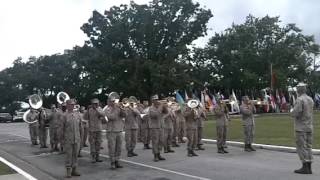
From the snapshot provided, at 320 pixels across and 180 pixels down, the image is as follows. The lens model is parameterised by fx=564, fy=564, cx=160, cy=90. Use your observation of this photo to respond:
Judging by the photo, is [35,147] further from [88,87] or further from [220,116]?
[88,87]

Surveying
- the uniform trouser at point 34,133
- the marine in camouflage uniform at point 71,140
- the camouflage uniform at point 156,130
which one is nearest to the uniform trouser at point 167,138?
the camouflage uniform at point 156,130

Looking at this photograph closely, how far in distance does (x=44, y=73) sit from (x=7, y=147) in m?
63.0

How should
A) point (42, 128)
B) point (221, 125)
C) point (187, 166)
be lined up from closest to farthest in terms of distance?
point (187, 166) → point (221, 125) → point (42, 128)

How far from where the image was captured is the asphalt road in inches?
519

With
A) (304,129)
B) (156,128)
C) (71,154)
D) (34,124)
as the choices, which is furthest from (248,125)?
(34,124)

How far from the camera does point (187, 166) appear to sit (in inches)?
597

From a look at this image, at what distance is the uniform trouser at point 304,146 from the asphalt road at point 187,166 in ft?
1.37

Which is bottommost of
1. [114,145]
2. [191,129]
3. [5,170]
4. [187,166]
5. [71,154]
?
[5,170]

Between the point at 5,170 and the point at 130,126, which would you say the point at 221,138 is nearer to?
the point at 130,126

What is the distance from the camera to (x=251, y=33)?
7119 centimetres

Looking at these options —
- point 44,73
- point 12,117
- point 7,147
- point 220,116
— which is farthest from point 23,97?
point 220,116

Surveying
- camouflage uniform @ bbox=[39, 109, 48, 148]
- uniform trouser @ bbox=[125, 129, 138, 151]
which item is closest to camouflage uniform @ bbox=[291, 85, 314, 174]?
uniform trouser @ bbox=[125, 129, 138, 151]

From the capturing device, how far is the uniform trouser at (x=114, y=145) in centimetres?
A: 1570

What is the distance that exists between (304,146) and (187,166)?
11.6 feet
